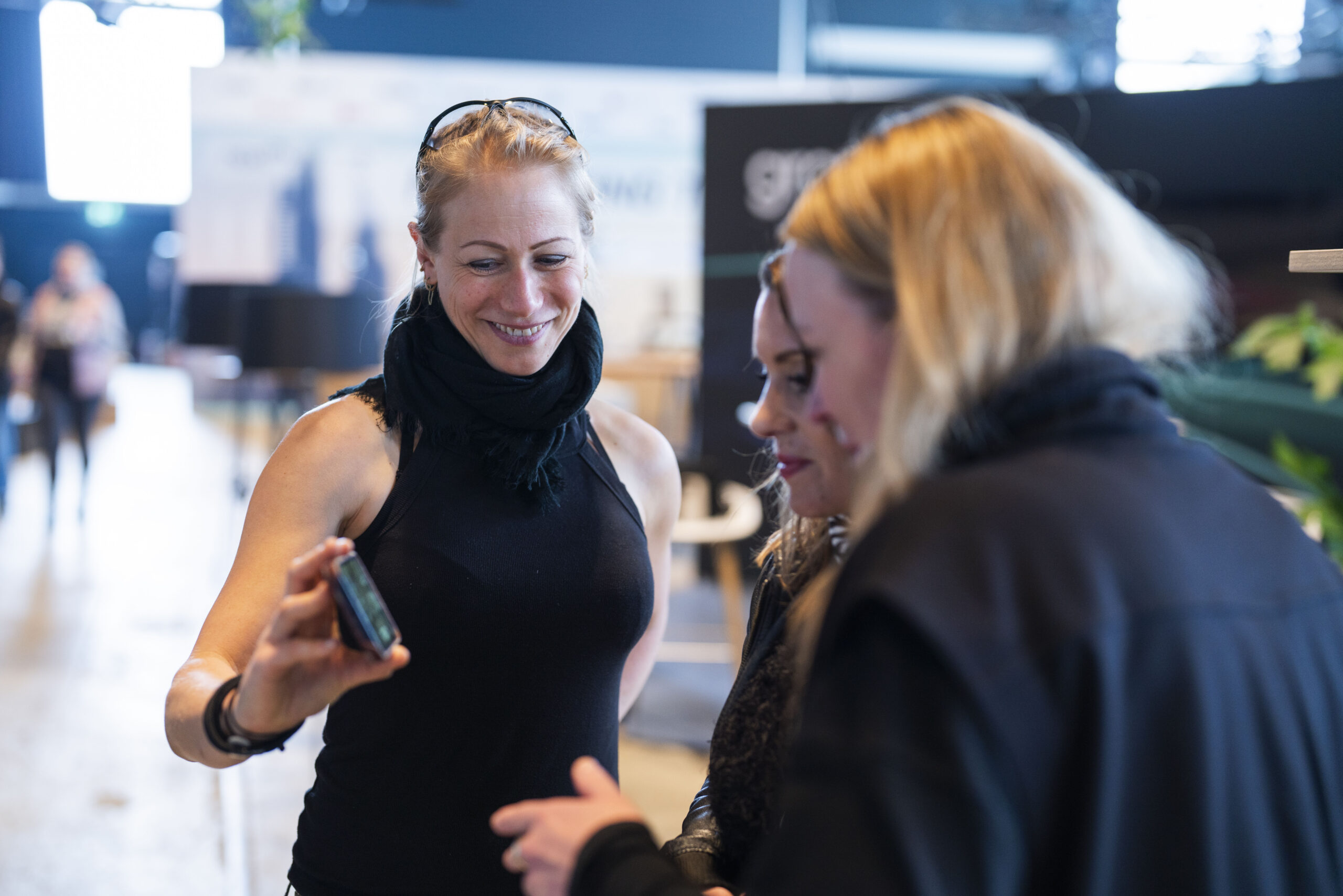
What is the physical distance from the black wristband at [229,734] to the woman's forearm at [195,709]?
15mm

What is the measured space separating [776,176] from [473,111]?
9.24 feet

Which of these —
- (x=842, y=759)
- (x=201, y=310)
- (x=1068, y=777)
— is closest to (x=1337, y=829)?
(x=1068, y=777)

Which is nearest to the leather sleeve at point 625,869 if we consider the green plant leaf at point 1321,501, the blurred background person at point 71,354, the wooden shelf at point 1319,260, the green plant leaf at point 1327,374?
the wooden shelf at point 1319,260

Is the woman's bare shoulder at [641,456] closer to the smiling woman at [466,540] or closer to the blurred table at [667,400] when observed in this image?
the smiling woman at [466,540]

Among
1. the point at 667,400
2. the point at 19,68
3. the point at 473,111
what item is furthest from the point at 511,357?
the point at 19,68

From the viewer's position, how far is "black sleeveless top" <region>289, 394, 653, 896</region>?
132 cm

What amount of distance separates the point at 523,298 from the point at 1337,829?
41.0 inches

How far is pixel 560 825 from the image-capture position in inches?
32.8

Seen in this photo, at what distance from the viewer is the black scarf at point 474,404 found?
4.54 feet

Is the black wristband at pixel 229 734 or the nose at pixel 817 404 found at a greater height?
the nose at pixel 817 404

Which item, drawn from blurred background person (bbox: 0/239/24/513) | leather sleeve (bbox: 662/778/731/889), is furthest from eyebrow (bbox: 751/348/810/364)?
blurred background person (bbox: 0/239/24/513)

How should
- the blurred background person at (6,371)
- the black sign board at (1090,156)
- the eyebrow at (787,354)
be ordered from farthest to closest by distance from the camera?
the blurred background person at (6,371), the black sign board at (1090,156), the eyebrow at (787,354)

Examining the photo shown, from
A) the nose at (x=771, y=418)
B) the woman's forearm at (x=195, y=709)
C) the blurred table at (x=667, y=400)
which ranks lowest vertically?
the blurred table at (x=667, y=400)

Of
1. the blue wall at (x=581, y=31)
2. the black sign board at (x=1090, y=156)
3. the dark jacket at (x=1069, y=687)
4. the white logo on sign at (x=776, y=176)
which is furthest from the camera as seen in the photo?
the blue wall at (x=581, y=31)
